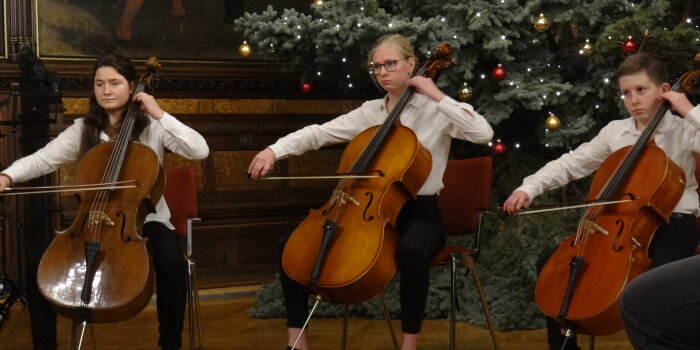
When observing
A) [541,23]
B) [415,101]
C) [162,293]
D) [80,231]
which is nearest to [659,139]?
[415,101]

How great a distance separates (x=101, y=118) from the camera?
127 inches

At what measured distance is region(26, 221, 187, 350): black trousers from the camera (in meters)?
3.02

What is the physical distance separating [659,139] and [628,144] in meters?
0.09

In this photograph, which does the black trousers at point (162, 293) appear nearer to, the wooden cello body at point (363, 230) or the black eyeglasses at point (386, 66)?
the wooden cello body at point (363, 230)

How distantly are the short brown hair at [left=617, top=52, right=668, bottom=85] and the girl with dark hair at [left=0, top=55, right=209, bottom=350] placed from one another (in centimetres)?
135

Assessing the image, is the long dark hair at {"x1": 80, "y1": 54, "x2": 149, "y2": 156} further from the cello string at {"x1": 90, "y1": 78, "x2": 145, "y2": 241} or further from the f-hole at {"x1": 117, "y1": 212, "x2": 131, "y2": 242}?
the f-hole at {"x1": 117, "y1": 212, "x2": 131, "y2": 242}

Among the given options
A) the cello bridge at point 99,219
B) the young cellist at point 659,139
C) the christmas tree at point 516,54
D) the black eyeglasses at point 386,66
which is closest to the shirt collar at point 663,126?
the young cellist at point 659,139

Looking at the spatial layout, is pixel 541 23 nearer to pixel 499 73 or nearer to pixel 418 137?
pixel 499 73

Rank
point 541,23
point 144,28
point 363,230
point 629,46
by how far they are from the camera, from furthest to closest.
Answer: point 144,28 → point 541,23 → point 629,46 → point 363,230

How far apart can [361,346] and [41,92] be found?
2.06 meters

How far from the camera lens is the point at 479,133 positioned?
3.22 meters

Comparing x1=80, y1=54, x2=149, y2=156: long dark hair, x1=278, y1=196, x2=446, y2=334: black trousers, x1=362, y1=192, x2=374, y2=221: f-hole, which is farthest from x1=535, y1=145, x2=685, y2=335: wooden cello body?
x1=80, y1=54, x2=149, y2=156: long dark hair

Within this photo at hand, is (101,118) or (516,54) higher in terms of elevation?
(516,54)

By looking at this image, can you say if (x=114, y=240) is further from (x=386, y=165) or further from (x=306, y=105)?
(x=306, y=105)
